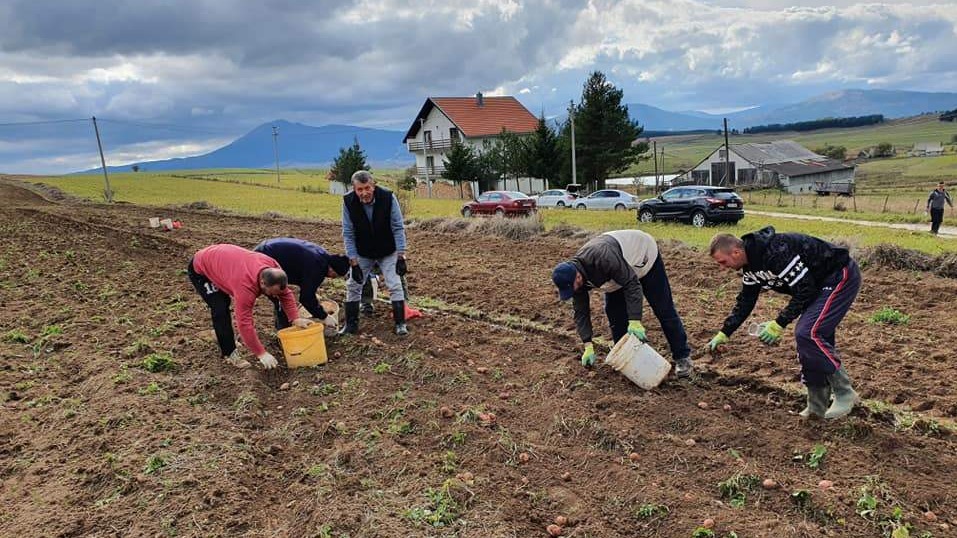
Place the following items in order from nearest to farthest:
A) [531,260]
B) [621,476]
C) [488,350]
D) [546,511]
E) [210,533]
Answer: [210,533], [546,511], [621,476], [488,350], [531,260]

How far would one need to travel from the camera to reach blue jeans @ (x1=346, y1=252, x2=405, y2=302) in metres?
6.65

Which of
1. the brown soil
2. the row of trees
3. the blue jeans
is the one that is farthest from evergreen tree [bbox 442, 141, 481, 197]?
the blue jeans

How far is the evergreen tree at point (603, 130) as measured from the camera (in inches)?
1529

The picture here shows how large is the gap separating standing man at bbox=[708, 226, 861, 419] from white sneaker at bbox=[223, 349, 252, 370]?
4345 millimetres

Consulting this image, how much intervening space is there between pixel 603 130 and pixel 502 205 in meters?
17.9

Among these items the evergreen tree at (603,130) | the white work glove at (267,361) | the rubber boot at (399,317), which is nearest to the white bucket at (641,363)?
the rubber boot at (399,317)

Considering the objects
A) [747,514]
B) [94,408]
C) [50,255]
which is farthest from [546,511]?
[50,255]

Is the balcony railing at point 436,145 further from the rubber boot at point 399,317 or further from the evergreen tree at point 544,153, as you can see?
the rubber boot at point 399,317

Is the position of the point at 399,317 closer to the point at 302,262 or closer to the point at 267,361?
the point at 302,262

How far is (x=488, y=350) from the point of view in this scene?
6520 mm

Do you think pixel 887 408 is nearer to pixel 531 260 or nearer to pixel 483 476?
pixel 483 476

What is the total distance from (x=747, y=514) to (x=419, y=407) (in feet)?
8.29

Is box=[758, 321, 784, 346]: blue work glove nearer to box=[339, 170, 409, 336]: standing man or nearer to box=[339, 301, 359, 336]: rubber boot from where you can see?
box=[339, 170, 409, 336]: standing man

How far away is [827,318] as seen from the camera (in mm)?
4266
